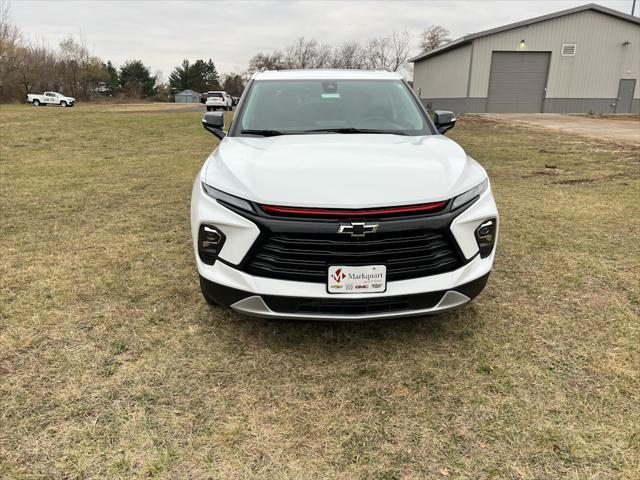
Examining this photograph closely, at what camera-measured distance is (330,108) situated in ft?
12.2

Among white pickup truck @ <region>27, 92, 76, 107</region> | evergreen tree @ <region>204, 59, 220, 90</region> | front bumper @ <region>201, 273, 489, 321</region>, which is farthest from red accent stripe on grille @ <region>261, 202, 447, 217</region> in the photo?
evergreen tree @ <region>204, 59, 220, 90</region>

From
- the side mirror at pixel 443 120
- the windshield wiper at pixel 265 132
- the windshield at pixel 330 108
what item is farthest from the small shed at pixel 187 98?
the windshield wiper at pixel 265 132

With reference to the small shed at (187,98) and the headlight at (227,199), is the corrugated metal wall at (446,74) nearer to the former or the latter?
the headlight at (227,199)

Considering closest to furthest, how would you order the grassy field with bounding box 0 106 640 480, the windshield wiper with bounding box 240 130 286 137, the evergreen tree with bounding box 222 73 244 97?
the grassy field with bounding box 0 106 640 480
the windshield wiper with bounding box 240 130 286 137
the evergreen tree with bounding box 222 73 244 97

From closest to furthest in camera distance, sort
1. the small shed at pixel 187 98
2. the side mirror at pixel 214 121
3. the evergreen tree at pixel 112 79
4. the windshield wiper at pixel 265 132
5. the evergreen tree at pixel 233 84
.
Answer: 1. the windshield wiper at pixel 265 132
2. the side mirror at pixel 214 121
3. the evergreen tree at pixel 112 79
4. the evergreen tree at pixel 233 84
5. the small shed at pixel 187 98

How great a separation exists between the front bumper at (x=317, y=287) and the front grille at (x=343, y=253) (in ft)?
0.13

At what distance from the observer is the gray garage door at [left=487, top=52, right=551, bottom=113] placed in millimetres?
25812

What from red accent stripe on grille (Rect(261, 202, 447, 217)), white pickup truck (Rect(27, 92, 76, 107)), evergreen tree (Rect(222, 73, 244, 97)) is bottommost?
red accent stripe on grille (Rect(261, 202, 447, 217))

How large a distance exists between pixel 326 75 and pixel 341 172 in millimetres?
2057

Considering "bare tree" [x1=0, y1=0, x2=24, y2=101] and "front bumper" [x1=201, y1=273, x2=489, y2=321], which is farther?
"bare tree" [x1=0, y1=0, x2=24, y2=101]

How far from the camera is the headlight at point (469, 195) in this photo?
7.92 feet

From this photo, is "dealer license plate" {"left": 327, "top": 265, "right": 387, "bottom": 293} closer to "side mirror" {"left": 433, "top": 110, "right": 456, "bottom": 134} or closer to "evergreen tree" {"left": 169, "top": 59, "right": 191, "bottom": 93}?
"side mirror" {"left": 433, "top": 110, "right": 456, "bottom": 134}

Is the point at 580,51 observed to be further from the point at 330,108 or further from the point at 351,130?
the point at 351,130

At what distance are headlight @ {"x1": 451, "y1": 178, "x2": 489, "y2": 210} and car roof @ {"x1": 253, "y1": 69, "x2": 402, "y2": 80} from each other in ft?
6.23
